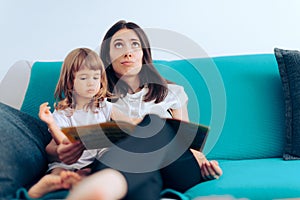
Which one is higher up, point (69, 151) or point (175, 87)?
point (175, 87)

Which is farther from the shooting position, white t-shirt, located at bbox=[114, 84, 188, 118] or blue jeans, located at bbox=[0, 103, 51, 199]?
white t-shirt, located at bbox=[114, 84, 188, 118]

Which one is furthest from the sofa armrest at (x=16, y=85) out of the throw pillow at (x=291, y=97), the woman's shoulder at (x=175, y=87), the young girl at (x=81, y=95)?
the throw pillow at (x=291, y=97)

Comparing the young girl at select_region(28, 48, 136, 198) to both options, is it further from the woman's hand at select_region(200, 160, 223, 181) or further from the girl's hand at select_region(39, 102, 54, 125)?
the woman's hand at select_region(200, 160, 223, 181)

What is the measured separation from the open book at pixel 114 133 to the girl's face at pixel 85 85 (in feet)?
0.81

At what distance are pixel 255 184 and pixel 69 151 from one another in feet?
1.71

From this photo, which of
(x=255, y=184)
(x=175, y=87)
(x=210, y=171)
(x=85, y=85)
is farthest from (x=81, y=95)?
(x=255, y=184)

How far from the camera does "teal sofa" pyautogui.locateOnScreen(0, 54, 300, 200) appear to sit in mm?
1560

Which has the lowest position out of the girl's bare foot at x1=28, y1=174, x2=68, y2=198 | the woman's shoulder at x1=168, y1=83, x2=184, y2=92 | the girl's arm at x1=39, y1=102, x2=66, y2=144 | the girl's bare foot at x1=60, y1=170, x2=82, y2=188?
the girl's bare foot at x1=28, y1=174, x2=68, y2=198

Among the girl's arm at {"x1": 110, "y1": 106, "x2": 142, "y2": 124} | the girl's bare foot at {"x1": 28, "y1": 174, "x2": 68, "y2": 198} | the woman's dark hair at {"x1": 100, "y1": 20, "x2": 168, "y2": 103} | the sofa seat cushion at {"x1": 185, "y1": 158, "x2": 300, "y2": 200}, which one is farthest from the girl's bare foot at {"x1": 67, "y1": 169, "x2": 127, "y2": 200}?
the woman's dark hair at {"x1": 100, "y1": 20, "x2": 168, "y2": 103}

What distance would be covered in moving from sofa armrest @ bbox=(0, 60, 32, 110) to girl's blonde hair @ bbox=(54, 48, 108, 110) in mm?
297

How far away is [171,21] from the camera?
2.02 meters

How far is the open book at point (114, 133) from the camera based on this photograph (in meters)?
1.12

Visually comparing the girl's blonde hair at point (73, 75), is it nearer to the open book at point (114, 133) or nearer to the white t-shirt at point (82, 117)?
the white t-shirt at point (82, 117)

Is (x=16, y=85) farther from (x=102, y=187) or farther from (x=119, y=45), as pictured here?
(x=102, y=187)
